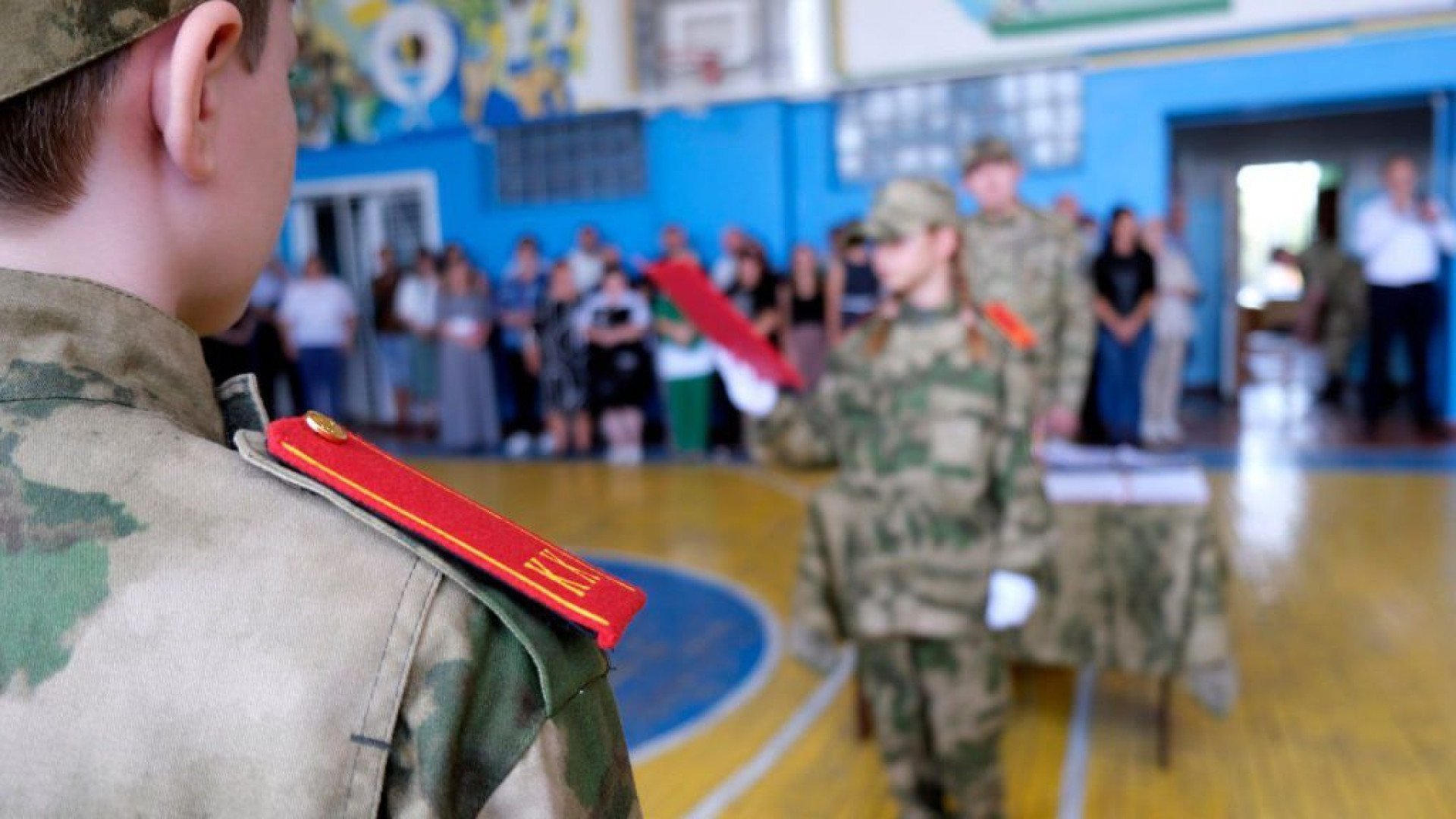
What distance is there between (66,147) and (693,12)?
32.5ft

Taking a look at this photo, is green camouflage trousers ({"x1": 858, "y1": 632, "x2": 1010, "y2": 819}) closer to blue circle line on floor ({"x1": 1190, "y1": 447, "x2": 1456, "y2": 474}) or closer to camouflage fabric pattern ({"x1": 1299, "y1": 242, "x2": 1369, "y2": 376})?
blue circle line on floor ({"x1": 1190, "y1": 447, "x2": 1456, "y2": 474})

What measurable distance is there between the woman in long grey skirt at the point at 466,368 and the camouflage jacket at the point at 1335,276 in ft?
26.1

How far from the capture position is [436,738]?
57 cm

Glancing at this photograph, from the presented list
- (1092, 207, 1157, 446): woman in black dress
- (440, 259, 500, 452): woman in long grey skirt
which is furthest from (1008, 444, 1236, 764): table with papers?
(440, 259, 500, 452): woman in long grey skirt

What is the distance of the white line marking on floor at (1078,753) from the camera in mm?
3090

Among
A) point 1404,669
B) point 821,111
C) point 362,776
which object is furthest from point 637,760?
point 821,111

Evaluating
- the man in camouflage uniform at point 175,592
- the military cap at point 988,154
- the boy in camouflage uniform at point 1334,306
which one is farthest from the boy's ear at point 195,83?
the boy in camouflage uniform at point 1334,306

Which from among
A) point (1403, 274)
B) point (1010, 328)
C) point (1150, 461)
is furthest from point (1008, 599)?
point (1403, 274)

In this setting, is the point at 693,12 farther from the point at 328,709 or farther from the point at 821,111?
the point at 328,709

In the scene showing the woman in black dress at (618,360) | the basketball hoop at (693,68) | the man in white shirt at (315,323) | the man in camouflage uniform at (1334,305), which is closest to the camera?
the woman in black dress at (618,360)

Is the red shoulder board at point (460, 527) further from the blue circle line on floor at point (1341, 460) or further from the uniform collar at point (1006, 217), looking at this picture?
the blue circle line on floor at point (1341, 460)

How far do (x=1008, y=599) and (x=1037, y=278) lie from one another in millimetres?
2006

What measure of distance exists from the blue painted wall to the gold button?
914 centimetres

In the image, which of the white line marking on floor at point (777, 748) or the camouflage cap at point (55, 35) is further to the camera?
the white line marking on floor at point (777, 748)
